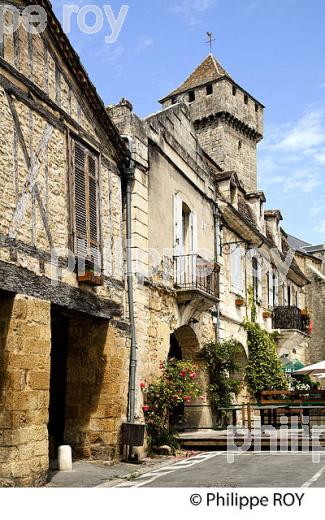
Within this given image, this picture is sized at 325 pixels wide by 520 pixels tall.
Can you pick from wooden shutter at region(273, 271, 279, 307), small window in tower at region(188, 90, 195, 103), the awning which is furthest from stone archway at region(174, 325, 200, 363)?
small window in tower at region(188, 90, 195, 103)

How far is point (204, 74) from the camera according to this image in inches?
1283

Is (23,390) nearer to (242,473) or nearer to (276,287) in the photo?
(242,473)

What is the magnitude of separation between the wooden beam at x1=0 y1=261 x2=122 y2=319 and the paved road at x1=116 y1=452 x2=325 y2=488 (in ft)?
8.22

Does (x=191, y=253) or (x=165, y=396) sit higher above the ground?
(x=191, y=253)

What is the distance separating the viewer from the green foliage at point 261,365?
712 inches

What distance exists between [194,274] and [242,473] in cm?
505

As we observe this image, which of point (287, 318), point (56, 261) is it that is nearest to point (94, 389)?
point (56, 261)

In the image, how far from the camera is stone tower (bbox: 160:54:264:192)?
30.8m

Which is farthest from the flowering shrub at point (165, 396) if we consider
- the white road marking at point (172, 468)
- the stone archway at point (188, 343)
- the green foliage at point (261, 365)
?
the green foliage at point (261, 365)

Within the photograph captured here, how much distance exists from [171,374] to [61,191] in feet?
14.2

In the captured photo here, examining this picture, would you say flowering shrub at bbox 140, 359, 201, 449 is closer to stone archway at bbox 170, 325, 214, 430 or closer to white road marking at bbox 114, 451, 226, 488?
white road marking at bbox 114, 451, 226, 488

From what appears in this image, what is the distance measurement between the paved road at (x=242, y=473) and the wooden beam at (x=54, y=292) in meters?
2.50

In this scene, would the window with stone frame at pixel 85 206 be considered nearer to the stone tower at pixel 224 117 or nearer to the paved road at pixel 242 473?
the paved road at pixel 242 473

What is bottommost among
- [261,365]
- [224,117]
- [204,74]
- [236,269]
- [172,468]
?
[172,468]
